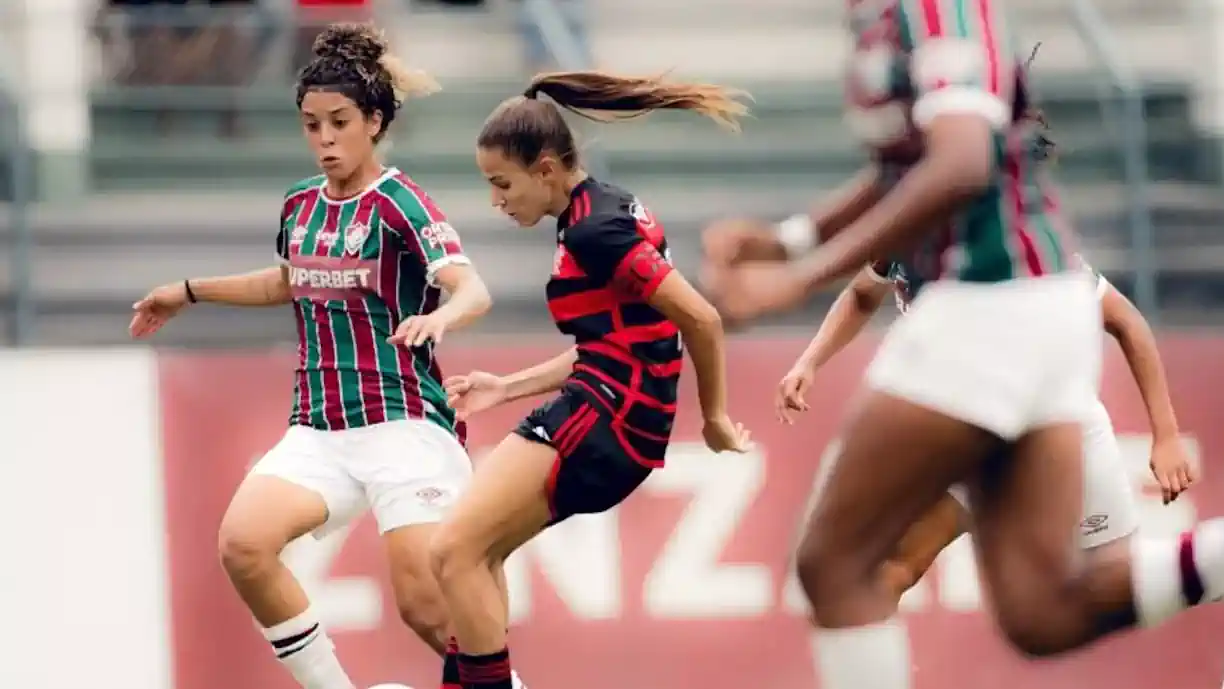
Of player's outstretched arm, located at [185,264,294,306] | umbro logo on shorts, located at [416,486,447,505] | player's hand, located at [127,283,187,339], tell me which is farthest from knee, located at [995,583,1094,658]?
player's hand, located at [127,283,187,339]

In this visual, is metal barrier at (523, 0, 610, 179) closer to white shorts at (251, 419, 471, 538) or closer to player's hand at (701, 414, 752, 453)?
white shorts at (251, 419, 471, 538)

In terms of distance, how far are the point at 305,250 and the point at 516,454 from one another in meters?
0.80

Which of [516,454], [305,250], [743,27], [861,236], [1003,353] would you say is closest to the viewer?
[861,236]

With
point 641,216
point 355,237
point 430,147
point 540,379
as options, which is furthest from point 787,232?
point 430,147

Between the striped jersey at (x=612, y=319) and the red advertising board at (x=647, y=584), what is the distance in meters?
1.77

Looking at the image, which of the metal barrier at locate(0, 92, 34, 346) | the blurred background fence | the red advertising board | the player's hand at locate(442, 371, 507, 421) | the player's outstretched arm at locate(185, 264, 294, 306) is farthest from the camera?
the blurred background fence

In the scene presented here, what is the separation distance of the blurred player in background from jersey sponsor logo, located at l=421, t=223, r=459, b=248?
4.78ft

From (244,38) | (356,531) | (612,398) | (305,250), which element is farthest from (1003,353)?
(244,38)

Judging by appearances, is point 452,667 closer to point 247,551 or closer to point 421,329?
point 247,551

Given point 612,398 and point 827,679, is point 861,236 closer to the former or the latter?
point 827,679

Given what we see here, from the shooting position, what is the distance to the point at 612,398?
4484 millimetres

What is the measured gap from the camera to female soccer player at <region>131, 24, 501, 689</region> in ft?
15.8

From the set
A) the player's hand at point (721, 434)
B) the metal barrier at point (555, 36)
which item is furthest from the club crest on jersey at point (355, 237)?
the metal barrier at point (555, 36)

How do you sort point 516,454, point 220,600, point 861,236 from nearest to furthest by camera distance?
point 861,236 < point 516,454 < point 220,600
